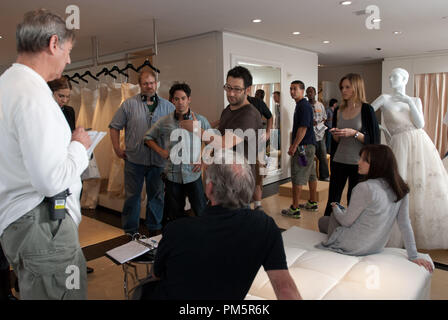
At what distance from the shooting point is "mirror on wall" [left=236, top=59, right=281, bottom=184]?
571 centimetres

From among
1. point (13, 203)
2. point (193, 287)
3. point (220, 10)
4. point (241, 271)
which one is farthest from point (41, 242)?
point (220, 10)

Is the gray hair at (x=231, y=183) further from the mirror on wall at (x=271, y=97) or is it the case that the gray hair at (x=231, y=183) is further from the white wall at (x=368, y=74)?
the white wall at (x=368, y=74)

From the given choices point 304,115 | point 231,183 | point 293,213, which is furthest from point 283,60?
point 231,183

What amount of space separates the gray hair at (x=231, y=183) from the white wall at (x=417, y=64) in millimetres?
8269

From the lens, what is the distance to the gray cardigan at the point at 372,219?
212 cm

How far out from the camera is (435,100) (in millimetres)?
8047

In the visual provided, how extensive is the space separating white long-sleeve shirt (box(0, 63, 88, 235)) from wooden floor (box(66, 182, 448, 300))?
143 cm

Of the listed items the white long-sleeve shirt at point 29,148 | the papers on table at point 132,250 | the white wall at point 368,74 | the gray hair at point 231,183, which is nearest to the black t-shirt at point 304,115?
the papers on table at point 132,250

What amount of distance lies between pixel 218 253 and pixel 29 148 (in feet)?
2.16

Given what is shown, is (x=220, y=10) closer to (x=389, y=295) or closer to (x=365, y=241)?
(x=365, y=241)

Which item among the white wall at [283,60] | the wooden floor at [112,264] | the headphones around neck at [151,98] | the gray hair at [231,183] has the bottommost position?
the wooden floor at [112,264]
